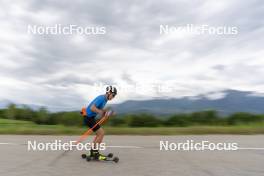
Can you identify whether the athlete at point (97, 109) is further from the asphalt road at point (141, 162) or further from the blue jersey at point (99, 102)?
the asphalt road at point (141, 162)

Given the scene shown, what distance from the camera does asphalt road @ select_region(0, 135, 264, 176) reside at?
21.1 feet

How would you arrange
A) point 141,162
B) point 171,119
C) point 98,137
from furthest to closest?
point 171,119 < point 98,137 < point 141,162

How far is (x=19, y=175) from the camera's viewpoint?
6164mm

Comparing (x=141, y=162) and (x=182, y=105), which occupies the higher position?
(x=182, y=105)

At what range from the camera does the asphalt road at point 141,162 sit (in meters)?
6.43

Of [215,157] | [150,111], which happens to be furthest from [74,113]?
[215,157]

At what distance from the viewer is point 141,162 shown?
7418 millimetres

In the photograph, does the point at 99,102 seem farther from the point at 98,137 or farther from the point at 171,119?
the point at 171,119

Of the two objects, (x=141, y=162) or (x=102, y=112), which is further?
(x=102, y=112)

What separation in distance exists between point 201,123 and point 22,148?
9050 millimetres

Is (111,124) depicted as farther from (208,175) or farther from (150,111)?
(208,175)

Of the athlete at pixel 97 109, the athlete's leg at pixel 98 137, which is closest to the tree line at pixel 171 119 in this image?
the athlete's leg at pixel 98 137

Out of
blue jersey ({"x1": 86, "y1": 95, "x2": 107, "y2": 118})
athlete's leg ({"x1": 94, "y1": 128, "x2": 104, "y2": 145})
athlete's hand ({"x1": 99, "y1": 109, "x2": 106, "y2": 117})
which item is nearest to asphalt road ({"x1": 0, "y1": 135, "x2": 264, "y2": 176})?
athlete's leg ({"x1": 94, "y1": 128, "x2": 104, "y2": 145})

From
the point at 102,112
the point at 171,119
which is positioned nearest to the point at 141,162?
the point at 102,112
